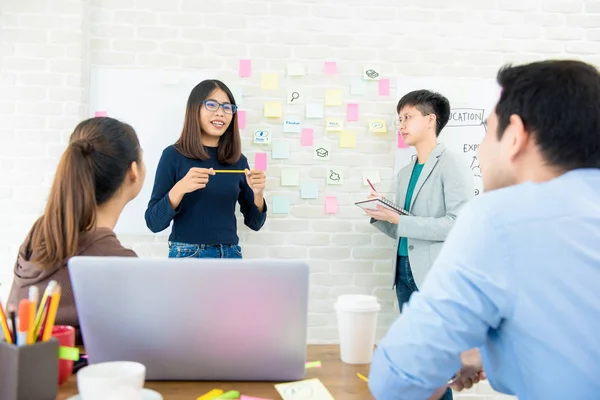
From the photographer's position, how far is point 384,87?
3.21 metres

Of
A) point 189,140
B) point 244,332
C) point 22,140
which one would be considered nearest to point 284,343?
point 244,332

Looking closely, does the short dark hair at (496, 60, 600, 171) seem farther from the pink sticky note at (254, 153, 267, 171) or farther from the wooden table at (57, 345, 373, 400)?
the pink sticky note at (254, 153, 267, 171)

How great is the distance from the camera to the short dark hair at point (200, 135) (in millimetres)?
2682

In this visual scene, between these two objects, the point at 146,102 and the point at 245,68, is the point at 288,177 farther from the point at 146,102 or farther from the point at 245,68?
the point at 146,102

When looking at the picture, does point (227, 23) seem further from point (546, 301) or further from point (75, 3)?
point (546, 301)

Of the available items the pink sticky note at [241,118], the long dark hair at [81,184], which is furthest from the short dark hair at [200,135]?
the long dark hair at [81,184]

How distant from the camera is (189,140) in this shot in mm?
2693

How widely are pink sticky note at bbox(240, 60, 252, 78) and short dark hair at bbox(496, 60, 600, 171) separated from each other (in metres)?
2.28

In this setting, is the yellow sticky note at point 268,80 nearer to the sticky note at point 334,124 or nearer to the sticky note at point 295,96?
the sticky note at point 295,96

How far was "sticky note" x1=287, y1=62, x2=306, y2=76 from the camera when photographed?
10.3 ft

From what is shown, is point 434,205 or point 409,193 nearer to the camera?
point 434,205

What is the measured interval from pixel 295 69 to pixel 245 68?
11.0 inches

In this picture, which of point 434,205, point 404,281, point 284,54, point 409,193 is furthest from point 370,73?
point 404,281

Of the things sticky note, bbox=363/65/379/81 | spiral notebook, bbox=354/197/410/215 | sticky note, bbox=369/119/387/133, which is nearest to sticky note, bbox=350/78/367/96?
sticky note, bbox=363/65/379/81
